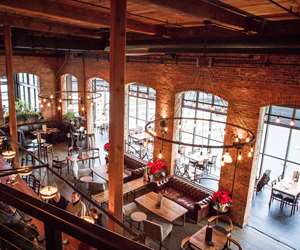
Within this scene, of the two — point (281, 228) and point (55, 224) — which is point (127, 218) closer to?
point (281, 228)

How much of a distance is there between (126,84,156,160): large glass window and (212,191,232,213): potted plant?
4534 mm

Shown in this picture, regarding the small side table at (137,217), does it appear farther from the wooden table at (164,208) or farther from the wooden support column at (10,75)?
the wooden support column at (10,75)

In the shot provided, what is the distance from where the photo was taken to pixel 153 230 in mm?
5973

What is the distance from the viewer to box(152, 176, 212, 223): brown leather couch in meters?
7.38

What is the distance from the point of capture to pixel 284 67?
6.05 meters

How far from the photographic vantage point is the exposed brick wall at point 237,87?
6.12 meters

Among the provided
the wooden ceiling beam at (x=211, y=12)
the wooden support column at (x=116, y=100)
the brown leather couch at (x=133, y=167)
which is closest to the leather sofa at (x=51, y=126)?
the brown leather couch at (x=133, y=167)

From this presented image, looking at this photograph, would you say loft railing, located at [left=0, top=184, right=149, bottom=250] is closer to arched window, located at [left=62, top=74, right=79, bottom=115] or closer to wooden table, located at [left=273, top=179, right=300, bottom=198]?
wooden table, located at [left=273, top=179, right=300, bottom=198]

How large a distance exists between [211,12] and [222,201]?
4868 millimetres

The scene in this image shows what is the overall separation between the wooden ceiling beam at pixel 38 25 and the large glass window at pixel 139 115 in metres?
4.45

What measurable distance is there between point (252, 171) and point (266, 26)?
3676 mm

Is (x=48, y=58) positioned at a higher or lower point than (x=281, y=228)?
higher

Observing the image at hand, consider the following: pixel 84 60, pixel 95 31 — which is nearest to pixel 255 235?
pixel 95 31

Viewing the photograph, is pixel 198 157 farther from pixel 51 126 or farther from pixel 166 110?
pixel 51 126
